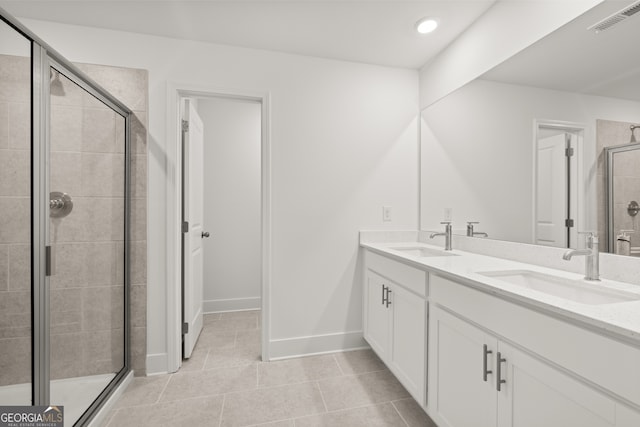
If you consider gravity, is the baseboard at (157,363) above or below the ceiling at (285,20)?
below

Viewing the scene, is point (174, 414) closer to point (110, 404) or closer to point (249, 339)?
point (110, 404)

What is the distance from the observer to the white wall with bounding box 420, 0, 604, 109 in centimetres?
140

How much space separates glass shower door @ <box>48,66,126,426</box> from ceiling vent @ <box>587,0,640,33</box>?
243 cm

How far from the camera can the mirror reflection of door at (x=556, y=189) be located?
1.37 m

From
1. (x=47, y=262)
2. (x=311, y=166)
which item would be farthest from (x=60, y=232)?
(x=311, y=166)

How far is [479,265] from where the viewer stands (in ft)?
4.91

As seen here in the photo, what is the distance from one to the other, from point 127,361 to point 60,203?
1.17m

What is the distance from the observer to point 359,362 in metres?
2.17

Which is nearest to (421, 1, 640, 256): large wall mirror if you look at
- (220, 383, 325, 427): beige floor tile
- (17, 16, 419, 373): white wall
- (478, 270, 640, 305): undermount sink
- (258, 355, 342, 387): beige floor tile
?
(478, 270, 640, 305): undermount sink

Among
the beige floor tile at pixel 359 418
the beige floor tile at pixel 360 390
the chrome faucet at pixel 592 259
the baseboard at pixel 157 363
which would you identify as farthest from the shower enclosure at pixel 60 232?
the chrome faucet at pixel 592 259

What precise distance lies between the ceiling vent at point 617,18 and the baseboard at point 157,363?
3.05 metres

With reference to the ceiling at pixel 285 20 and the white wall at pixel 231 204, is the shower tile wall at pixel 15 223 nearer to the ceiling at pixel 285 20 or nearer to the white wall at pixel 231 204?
the ceiling at pixel 285 20

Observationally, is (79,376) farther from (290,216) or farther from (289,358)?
(290,216)

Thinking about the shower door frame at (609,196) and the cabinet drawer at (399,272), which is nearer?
the shower door frame at (609,196)
